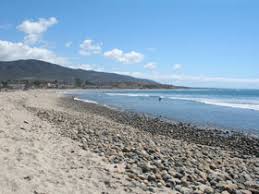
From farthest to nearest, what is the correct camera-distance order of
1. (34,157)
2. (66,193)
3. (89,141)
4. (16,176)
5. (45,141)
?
(89,141)
(45,141)
(34,157)
(16,176)
(66,193)

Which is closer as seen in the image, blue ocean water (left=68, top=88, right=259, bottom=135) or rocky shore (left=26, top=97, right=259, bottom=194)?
rocky shore (left=26, top=97, right=259, bottom=194)

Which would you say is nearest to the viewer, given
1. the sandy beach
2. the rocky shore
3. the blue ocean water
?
the sandy beach

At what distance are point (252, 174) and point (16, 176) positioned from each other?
5921 mm

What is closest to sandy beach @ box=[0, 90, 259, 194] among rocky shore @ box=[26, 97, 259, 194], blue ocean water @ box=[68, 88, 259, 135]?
rocky shore @ box=[26, 97, 259, 194]

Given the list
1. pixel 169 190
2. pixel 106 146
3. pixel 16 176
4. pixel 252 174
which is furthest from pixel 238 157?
pixel 16 176

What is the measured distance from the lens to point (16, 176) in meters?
7.15

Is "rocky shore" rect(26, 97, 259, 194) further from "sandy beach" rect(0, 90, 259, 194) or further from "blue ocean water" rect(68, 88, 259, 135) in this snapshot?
"blue ocean water" rect(68, 88, 259, 135)

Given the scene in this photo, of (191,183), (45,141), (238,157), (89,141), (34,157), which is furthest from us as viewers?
(238,157)

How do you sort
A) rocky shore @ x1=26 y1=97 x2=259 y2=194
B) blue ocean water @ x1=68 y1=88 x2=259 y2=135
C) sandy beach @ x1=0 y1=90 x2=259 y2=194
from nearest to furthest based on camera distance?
sandy beach @ x1=0 y1=90 x2=259 y2=194
rocky shore @ x1=26 y1=97 x2=259 y2=194
blue ocean water @ x1=68 y1=88 x2=259 y2=135

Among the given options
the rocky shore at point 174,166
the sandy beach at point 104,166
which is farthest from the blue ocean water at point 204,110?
the sandy beach at point 104,166

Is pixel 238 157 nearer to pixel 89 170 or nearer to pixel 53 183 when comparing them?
pixel 89 170

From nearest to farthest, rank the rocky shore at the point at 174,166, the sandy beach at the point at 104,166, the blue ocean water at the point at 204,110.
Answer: the sandy beach at the point at 104,166, the rocky shore at the point at 174,166, the blue ocean water at the point at 204,110

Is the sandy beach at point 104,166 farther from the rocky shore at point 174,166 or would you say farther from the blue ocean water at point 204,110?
the blue ocean water at point 204,110

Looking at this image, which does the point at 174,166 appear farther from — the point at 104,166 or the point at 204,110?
the point at 204,110
